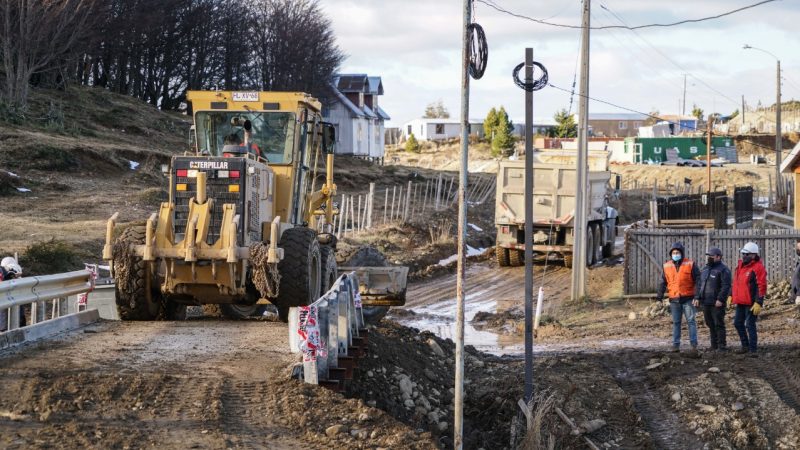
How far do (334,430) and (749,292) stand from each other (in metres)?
9.14

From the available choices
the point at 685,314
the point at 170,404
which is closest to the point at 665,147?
the point at 685,314

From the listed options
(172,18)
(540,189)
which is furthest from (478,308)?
(172,18)

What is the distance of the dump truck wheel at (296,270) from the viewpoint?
13219mm

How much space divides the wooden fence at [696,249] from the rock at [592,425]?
1124 cm

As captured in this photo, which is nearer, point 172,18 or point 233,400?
point 233,400

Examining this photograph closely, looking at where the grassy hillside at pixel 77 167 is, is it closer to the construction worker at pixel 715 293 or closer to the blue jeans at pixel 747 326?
the construction worker at pixel 715 293

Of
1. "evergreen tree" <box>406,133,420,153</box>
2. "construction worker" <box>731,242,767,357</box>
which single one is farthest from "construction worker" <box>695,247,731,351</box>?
"evergreen tree" <box>406,133,420,153</box>

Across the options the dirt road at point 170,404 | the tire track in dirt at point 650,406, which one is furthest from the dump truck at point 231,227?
the tire track in dirt at point 650,406

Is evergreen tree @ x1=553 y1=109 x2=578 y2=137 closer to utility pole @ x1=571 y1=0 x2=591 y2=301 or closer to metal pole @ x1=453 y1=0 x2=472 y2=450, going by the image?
utility pole @ x1=571 y1=0 x2=591 y2=301

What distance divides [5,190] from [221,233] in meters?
16.9

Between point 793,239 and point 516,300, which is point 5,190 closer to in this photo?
point 516,300

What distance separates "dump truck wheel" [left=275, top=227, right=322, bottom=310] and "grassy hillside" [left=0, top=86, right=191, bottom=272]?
26.7 feet

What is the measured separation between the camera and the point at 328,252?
14539 millimetres

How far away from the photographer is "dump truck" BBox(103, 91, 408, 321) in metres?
12.9
